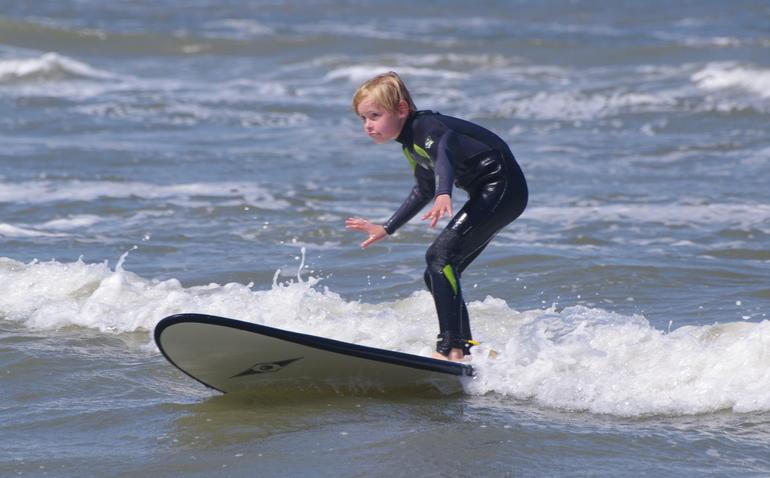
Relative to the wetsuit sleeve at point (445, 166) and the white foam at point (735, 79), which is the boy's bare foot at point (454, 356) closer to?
the wetsuit sleeve at point (445, 166)

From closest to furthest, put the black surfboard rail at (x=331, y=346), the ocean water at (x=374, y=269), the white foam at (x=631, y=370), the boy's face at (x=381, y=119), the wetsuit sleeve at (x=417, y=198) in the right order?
the ocean water at (x=374, y=269) → the black surfboard rail at (x=331, y=346) → the white foam at (x=631, y=370) → the boy's face at (x=381, y=119) → the wetsuit sleeve at (x=417, y=198)

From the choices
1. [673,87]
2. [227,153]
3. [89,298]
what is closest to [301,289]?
[89,298]

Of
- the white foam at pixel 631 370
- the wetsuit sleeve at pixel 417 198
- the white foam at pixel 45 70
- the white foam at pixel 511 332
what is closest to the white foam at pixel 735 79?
the white foam at pixel 45 70

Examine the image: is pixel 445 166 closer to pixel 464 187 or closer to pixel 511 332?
pixel 464 187

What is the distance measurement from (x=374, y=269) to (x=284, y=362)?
3185 mm

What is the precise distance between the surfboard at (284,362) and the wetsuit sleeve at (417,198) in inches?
27.5

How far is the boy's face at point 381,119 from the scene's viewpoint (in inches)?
226

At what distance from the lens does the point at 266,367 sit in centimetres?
566

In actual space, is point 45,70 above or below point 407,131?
above

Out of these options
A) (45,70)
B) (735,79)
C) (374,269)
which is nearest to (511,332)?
(374,269)

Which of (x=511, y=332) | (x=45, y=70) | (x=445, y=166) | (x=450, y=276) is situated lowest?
(x=511, y=332)

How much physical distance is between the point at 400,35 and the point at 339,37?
1794 millimetres

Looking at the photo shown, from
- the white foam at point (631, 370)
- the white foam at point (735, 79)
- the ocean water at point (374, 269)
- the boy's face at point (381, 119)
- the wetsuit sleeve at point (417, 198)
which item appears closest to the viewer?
the ocean water at point (374, 269)

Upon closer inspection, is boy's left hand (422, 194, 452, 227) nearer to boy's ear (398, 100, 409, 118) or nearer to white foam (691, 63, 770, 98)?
boy's ear (398, 100, 409, 118)
